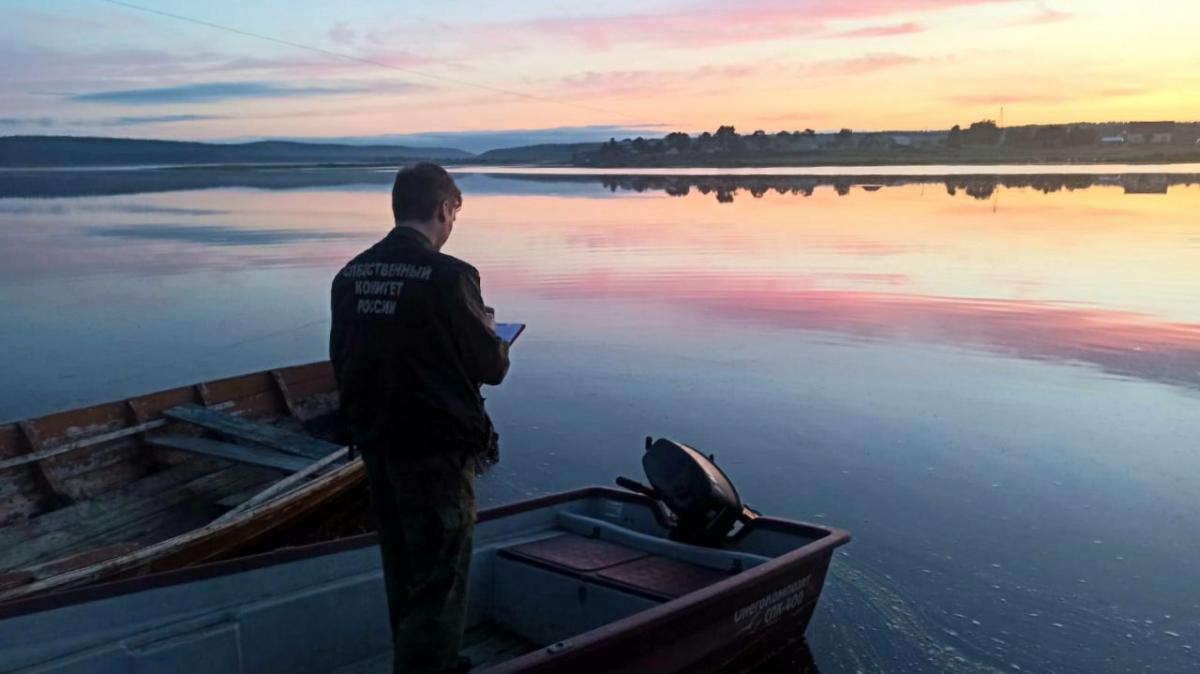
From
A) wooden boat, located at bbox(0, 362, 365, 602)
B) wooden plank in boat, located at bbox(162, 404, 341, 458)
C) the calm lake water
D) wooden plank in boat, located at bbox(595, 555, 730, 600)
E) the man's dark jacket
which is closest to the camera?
the man's dark jacket

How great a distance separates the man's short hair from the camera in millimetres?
3713

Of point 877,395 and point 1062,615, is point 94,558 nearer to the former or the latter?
point 1062,615

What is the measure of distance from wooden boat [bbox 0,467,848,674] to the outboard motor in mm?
93

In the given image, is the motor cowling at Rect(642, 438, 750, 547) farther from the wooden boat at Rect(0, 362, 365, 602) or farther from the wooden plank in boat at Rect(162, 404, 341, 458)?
the wooden plank in boat at Rect(162, 404, 341, 458)

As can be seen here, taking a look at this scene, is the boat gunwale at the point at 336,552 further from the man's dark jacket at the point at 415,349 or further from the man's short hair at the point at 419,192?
the man's short hair at the point at 419,192

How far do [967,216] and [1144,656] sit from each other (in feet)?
107

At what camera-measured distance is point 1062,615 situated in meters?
6.16

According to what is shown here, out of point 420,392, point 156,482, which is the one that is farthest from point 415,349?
point 156,482

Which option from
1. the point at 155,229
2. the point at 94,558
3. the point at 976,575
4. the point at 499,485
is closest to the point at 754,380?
the point at 499,485

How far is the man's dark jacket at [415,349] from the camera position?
356 cm

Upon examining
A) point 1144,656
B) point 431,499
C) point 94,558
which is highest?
point 431,499

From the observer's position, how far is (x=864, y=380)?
37.6ft

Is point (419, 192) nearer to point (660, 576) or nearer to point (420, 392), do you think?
point (420, 392)

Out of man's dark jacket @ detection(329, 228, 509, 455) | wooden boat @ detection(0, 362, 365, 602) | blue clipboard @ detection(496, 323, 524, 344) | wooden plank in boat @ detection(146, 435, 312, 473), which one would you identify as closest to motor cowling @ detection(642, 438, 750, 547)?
man's dark jacket @ detection(329, 228, 509, 455)
